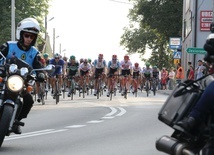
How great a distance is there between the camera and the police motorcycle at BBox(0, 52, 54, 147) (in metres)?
9.66

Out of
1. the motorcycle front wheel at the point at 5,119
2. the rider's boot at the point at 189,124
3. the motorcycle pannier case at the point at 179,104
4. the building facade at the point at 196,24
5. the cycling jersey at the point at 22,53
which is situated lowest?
the motorcycle front wheel at the point at 5,119

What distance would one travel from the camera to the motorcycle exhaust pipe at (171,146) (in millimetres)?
6625

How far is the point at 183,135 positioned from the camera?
6.84 meters

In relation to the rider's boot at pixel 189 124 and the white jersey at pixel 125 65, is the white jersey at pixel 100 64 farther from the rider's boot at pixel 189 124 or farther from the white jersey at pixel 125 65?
the rider's boot at pixel 189 124

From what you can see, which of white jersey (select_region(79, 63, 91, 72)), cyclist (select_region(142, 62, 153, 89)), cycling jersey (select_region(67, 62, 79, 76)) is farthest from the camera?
cyclist (select_region(142, 62, 153, 89))

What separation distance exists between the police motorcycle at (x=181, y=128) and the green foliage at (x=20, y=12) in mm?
58267

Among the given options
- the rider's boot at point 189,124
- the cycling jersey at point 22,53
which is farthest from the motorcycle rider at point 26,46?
the rider's boot at point 189,124

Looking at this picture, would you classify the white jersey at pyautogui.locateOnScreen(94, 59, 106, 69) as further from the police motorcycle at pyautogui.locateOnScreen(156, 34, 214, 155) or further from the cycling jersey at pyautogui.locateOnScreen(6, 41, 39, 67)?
the police motorcycle at pyautogui.locateOnScreen(156, 34, 214, 155)

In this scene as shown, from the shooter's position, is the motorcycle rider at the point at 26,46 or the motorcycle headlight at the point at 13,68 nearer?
the motorcycle headlight at the point at 13,68

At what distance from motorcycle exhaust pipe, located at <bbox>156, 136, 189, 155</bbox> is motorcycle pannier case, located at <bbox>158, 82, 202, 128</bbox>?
157 mm

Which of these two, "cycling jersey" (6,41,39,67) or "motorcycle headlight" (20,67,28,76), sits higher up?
"cycling jersey" (6,41,39,67)

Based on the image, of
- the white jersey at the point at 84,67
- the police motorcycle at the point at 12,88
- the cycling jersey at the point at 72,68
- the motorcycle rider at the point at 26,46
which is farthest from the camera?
the white jersey at the point at 84,67

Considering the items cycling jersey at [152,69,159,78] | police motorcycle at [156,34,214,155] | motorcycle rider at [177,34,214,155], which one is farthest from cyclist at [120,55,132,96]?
motorcycle rider at [177,34,214,155]

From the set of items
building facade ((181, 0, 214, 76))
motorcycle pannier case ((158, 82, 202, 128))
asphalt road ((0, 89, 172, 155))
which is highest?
building facade ((181, 0, 214, 76))
